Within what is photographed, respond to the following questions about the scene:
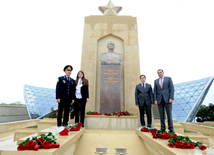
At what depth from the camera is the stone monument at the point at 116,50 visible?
398 inches

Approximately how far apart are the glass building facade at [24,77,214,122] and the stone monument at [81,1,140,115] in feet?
51.4

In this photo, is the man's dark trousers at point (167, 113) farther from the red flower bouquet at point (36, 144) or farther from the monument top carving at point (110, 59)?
the monument top carving at point (110, 59)

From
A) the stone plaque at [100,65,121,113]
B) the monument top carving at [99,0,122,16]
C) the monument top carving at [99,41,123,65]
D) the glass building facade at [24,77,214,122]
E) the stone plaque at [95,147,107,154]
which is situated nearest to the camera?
the stone plaque at [95,147,107,154]

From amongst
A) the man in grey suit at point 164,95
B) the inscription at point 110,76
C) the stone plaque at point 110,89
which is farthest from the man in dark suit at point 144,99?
the inscription at point 110,76

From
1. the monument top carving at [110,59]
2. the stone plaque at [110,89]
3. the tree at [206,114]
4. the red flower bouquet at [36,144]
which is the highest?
the monument top carving at [110,59]

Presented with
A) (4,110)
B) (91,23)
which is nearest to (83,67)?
(91,23)

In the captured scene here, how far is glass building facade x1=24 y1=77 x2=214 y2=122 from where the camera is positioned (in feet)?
70.7

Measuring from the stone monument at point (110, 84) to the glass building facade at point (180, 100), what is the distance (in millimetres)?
→ 17838

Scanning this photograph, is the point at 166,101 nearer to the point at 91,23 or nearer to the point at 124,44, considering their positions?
the point at 124,44

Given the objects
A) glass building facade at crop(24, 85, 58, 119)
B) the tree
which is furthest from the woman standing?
the tree

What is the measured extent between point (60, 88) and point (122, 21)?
31.0 feet

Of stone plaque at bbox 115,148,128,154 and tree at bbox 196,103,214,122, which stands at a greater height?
stone plaque at bbox 115,148,128,154

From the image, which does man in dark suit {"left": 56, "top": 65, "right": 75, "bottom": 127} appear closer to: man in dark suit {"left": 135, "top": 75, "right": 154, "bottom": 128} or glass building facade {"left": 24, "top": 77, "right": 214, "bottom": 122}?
man in dark suit {"left": 135, "top": 75, "right": 154, "bottom": 128}

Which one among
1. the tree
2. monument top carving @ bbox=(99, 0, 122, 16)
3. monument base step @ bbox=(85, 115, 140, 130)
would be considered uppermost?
monument top carving @ bbox=(99, 0, 122, 16)
